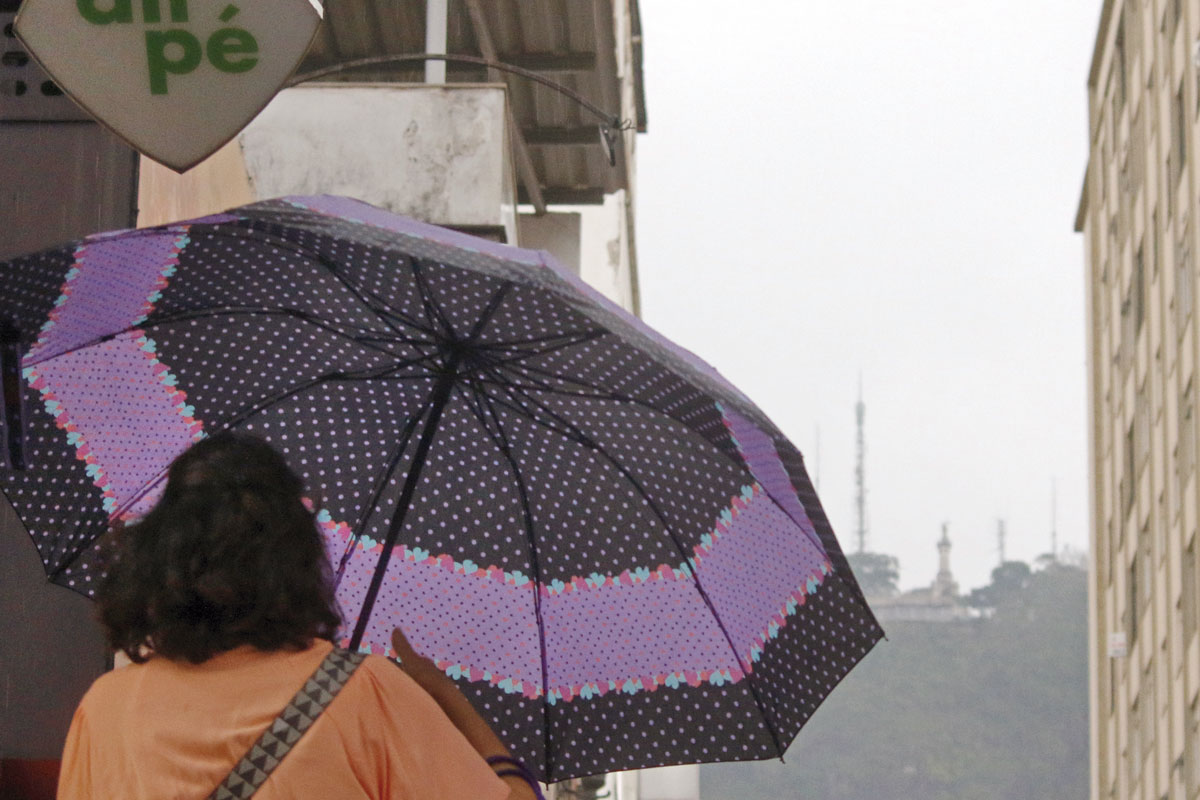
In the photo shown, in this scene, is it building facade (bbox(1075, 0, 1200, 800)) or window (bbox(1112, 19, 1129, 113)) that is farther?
window (bbox(1112, 19, 1129, 113))

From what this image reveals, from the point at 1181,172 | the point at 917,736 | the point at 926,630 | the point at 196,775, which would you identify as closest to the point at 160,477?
the point at 196,775

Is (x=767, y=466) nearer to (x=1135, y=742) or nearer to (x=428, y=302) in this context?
(x=428, y=302)

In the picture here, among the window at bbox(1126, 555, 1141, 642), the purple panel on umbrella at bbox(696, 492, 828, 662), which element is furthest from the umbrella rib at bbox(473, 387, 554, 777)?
the window at bbox(1126, 555, 1141, 642)

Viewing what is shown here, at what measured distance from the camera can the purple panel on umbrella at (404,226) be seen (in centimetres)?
299

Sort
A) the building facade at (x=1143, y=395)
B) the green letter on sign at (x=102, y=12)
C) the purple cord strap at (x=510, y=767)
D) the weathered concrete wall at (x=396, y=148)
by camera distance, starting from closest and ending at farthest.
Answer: the purple cord strap at (x=510, y=767) < the green letter on sign at (x=102, y=12) < the weathered concrete wall at (x=396, y=148) < the building facade at (x=1143, y=395)

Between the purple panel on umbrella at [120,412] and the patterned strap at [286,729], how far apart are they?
1.39 metres

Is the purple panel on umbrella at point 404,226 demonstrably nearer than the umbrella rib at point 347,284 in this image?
Yes

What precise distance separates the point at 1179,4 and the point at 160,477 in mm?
36326

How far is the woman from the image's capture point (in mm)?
2344

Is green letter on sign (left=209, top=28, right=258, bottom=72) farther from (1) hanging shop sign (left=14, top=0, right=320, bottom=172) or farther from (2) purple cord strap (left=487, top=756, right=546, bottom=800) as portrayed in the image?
(2) purple cord strap (left=487, top=756, right=546, bottom=800)

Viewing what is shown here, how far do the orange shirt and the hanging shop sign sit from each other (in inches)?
73.6

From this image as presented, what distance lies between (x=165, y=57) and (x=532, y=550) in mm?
1554

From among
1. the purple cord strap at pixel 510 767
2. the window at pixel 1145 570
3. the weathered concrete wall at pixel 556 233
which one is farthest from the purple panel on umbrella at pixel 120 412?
the window at pixel 1145 570

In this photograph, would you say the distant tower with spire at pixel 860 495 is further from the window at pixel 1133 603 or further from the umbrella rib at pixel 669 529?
the umbrella rib at pixel 669 529
